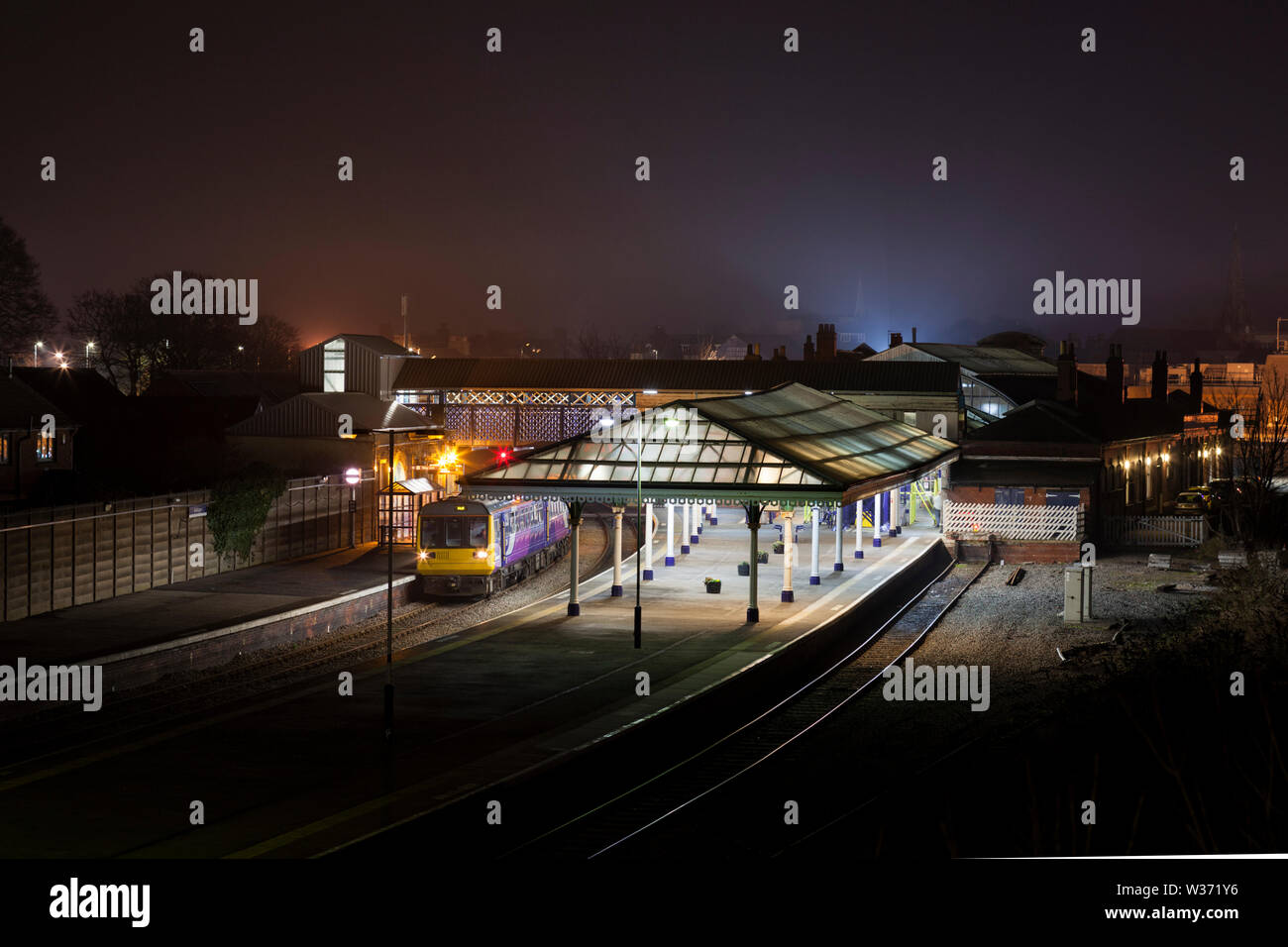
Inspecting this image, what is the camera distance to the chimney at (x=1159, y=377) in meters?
76.3

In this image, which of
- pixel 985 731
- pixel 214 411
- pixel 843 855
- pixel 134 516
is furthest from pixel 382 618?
pixel 214 411

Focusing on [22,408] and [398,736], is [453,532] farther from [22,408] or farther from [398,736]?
[22,408]

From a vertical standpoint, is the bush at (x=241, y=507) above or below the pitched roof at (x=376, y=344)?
below

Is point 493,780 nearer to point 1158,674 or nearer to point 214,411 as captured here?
point 1158,674

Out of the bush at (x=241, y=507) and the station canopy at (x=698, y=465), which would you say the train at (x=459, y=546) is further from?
the bush at (x=241, y=507)

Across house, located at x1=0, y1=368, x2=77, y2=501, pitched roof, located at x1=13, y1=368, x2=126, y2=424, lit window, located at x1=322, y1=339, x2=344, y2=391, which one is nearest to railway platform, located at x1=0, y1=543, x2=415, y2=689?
house, located at x1=0, y1=368, x2=77, y2=501

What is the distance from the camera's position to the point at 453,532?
122 ft

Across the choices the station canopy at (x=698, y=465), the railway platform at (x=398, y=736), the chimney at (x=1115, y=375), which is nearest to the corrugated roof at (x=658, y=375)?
the chimney at (x=1115, y=375)

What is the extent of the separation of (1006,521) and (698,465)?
828 inches

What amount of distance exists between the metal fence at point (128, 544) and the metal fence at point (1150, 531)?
2958cm

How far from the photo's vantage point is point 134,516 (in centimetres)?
3384

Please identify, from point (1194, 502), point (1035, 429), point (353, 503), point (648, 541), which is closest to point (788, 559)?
point (648, 541)

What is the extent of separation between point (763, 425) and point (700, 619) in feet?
21.6

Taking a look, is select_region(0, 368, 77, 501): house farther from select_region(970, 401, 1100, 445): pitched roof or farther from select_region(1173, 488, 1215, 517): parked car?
select_region(1173, 488, 1215, 517): parked car
